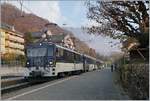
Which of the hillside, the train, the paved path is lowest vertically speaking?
the paved path

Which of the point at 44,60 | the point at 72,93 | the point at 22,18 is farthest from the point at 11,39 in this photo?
the point at 72,93

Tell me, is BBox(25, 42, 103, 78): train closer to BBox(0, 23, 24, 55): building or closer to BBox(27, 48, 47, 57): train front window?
BBox(27, 48, 47, 57): train front window

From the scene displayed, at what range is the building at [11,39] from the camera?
102m

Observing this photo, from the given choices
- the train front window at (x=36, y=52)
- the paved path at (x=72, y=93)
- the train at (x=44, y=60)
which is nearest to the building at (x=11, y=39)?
the train front window at (x=36, y=52)

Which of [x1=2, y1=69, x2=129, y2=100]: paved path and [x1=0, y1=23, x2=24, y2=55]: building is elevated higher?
[x1=0, y1=23, x2=24, y2=55]: building

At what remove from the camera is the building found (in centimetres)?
10194

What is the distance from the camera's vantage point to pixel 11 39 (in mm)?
108688

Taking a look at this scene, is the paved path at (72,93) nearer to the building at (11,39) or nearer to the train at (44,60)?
the train at (44,60)

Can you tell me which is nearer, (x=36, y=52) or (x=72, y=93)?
(x=72, y=93)

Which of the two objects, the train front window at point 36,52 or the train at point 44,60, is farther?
the train front window at point 36,52

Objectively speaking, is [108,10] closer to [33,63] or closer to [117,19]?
[117,19]

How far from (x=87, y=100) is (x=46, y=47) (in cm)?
1710

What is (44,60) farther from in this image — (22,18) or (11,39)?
(11,39)

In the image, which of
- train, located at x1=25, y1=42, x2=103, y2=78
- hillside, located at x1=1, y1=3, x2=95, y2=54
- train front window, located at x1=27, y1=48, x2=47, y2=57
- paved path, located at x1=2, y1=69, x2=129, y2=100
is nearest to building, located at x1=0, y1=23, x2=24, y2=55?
hillside, located at x1=1, y1=3, x2=95, y2=54
